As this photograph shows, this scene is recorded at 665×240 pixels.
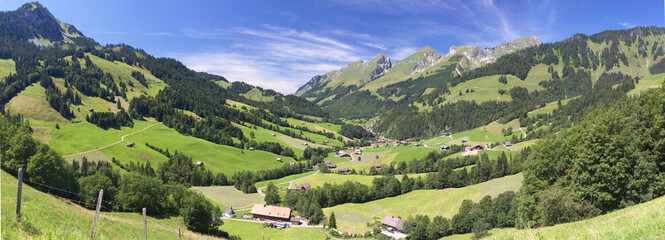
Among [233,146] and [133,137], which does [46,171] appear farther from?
[233,146]

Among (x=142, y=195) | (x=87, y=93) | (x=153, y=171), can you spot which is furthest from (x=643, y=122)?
(x=87, y=93)

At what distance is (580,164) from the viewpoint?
3102cm

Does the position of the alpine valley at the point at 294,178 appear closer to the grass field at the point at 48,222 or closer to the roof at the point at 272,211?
the grass field at the point at 48,222

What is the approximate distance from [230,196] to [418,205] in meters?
66.4

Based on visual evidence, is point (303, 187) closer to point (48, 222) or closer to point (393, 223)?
point (393, 223)

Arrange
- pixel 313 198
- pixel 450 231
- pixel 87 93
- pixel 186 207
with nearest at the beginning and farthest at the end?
pixel 186 207, pixel 450 231, pixel 313 198, pixel 87 93

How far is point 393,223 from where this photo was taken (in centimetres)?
7919

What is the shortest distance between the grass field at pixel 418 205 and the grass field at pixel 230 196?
1144 inches

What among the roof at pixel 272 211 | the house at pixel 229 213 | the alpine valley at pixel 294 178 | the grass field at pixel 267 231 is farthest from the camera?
the roof at pixel 272 211

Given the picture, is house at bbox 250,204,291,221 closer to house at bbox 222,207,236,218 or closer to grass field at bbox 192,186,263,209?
house at bbox 222,207,236,218

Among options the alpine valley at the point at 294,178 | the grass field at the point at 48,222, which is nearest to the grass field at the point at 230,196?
the alpine valley at the point at 294,178

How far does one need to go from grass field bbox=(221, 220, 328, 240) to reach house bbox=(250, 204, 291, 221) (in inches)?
254

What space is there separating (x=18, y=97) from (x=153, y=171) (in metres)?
107

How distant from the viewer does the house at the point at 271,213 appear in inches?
3438
